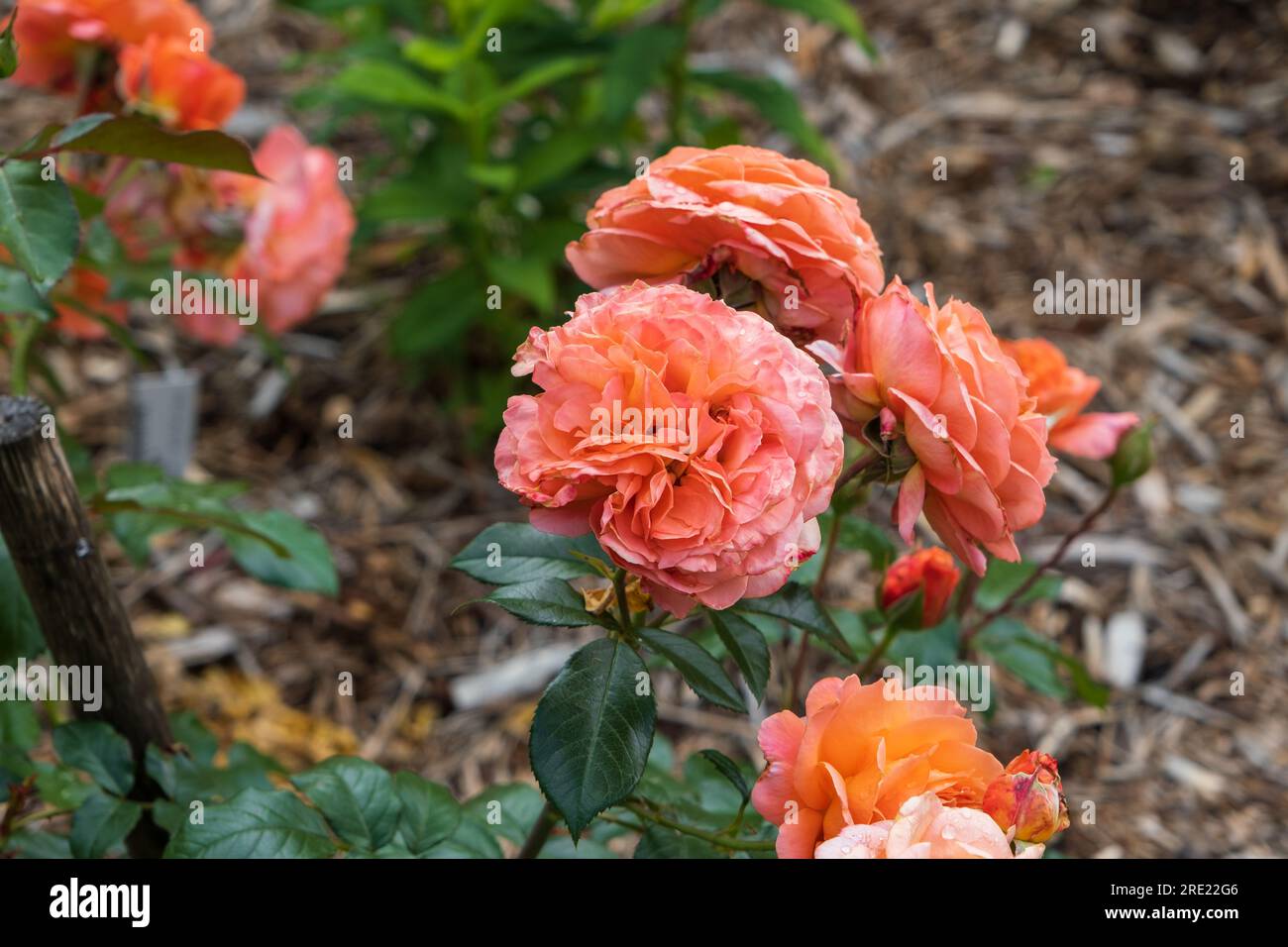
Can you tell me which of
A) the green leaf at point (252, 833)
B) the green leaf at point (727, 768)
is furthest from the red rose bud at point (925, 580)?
the green leaf at point (252, 833)

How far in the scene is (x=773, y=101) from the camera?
213cm

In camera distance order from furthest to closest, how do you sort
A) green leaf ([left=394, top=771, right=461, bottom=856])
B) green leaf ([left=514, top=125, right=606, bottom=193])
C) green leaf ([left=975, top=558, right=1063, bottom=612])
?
1. green leaf ([left=514, top=125, right=606, bottom=193])
2. green leaf ([left=975, top=558, right=1063, bottom=612])
3. green leaf ([left=394, top=771, right=461, bottom=856])

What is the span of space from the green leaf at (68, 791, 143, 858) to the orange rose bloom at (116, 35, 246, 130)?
0.76 m

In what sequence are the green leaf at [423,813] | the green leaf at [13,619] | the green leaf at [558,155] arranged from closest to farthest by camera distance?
the green leaf at [423,813] → the green leaf at [13,619] → the green leaf at [558,155]

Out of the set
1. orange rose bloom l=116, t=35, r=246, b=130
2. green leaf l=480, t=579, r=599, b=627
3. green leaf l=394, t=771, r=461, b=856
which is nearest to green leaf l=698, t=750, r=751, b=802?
green leaf l=480, t=579, r=599, b=627

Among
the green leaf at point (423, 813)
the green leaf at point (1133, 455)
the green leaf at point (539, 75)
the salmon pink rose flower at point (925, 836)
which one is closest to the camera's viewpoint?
the salmon pink rose flower at point (925, 836)

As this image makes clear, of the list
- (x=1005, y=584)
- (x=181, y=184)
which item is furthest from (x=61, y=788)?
(x=1005, y=584)

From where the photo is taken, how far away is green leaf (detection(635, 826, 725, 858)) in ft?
2.94

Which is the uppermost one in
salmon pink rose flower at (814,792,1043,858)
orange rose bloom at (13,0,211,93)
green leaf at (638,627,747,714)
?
orange rose bloom at (13,0,211,93)

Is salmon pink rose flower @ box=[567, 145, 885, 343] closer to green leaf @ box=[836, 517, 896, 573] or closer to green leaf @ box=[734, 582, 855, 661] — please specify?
green leaf @ box=[734, 582, 855, 661]

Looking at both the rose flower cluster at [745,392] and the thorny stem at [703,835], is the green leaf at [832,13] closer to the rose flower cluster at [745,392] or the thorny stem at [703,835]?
the rose flower cluster at [745,392]

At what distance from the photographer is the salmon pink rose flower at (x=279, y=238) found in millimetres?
1606

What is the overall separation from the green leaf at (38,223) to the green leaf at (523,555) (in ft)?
1.15
